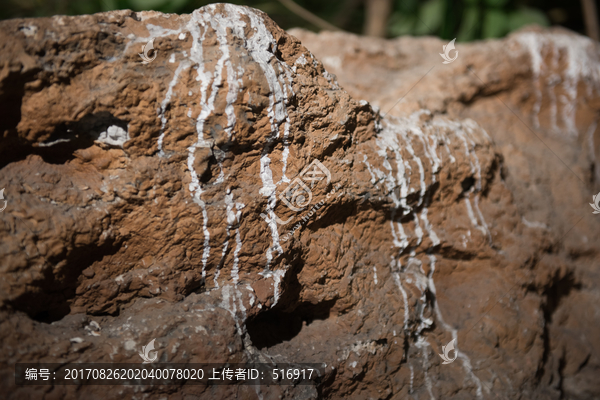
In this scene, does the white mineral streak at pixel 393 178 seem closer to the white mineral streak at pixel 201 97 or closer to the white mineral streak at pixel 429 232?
the white mineral streak at pixel 429 232

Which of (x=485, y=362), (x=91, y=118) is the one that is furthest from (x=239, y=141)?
(x=485, y=362)

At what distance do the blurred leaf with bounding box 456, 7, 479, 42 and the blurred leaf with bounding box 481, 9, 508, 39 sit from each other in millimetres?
125

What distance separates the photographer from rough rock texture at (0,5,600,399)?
1.58 m

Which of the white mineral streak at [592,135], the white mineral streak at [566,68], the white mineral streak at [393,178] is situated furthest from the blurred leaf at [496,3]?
the white mineral streak at [393,178]

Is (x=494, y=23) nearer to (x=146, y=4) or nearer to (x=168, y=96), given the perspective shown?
(x=146, y=4)

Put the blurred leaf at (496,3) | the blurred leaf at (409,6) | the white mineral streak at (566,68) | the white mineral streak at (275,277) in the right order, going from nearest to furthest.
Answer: the white mineral streak at (275,277)
the white mineral streak at (566,68)
the blurred leaf at (496,3)
the blurred leaf at (409,6)

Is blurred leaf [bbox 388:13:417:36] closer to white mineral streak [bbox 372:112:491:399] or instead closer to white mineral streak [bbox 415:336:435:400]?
white mineral streak [bbox 372:112:491:399]

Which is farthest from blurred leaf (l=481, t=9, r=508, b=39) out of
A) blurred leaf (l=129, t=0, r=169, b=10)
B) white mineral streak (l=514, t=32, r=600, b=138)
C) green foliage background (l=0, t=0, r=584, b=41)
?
blurred leaf (l=129, t=0, r=169, b=10)

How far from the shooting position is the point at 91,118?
63.9 inches

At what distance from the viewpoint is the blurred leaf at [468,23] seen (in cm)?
481

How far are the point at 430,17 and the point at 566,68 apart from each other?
7.00ft
